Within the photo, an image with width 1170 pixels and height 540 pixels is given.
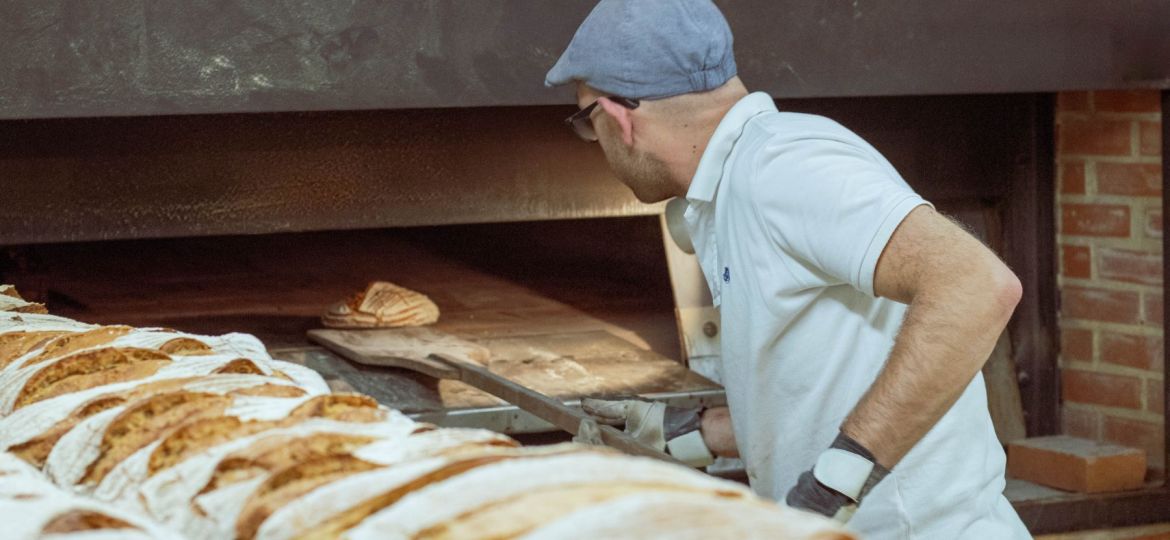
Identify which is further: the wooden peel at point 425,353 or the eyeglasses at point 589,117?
the wooden peel at point 425,353

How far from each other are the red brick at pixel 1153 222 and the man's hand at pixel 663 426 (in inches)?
60.5

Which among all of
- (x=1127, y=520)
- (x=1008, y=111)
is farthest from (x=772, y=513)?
(x=1008, y=111)

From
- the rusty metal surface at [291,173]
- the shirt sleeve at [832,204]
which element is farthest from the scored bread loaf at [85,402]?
the rusty metal surface at [291,173]

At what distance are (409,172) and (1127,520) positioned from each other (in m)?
1.79

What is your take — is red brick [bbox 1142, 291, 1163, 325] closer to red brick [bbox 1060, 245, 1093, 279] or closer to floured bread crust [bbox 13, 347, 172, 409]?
red brick [bbox 1060, 245, 1093, 279]

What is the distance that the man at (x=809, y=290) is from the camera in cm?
177

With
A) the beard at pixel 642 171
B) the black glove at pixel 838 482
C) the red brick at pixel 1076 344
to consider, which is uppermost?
the beard at pixel 642 171

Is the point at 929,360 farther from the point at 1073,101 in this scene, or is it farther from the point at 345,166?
the point at 1073,101

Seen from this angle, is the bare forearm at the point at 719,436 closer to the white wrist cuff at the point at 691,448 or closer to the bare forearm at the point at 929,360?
the white wrist cuff at the point at 691,448

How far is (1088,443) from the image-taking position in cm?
335

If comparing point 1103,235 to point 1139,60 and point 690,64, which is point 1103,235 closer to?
point 1139,60

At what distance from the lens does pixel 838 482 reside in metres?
1.71

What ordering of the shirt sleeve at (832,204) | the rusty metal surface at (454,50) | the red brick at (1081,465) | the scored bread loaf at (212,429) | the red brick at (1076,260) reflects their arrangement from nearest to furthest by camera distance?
the scored bread loaf at (212,429)
the shirt sleeve at (832,204)
the rusty metal surface at (454,50)
the red brick at (1081,465)
the red brick at (1076,260)

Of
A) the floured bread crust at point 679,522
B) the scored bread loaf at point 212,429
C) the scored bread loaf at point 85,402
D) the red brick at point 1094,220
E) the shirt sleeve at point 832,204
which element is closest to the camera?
the floured bread crust at point 679,522
